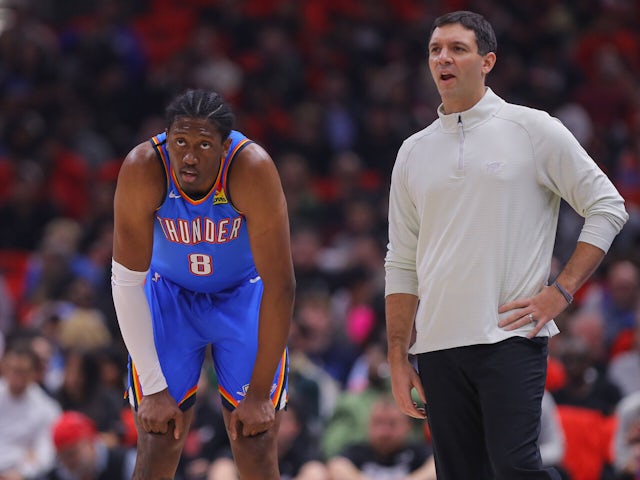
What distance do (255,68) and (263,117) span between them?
78 centimetres

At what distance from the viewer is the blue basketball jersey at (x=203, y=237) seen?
423cm

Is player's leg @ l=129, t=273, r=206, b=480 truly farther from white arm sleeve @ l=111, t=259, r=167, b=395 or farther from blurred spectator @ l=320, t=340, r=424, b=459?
blurred spectator @ l=320, t=340, r=424, b=459

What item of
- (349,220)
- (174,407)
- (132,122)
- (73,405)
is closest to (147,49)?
(132,122)

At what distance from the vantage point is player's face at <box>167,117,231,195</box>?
4.09m

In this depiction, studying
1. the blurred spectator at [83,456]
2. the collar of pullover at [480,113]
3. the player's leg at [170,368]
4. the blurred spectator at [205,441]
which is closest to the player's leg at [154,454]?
the player's leg at [170,368]

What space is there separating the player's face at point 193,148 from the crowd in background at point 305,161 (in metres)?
3.09

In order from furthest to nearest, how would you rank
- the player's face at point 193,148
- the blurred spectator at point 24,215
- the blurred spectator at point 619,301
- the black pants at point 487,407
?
the blurred spectator at point 24,215
the blurred spectator at point 619,301
the player's face at point 193,148
the black pants at point 487,407

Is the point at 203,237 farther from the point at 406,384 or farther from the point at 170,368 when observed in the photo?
the point at 406,384

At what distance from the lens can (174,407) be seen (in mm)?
4371

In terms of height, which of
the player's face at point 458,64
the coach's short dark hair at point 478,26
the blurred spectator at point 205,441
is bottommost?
the blurred spectator at point 205,441

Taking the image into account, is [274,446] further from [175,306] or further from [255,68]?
[255,68]

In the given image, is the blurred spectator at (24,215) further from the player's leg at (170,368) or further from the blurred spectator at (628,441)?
the player's leg at (170,368)

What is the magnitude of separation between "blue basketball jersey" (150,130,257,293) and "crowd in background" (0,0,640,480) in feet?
8.32

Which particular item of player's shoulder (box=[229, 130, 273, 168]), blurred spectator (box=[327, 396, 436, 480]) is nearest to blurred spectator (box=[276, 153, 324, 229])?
blurred spectator (box=[327, 396, 436, 480])
